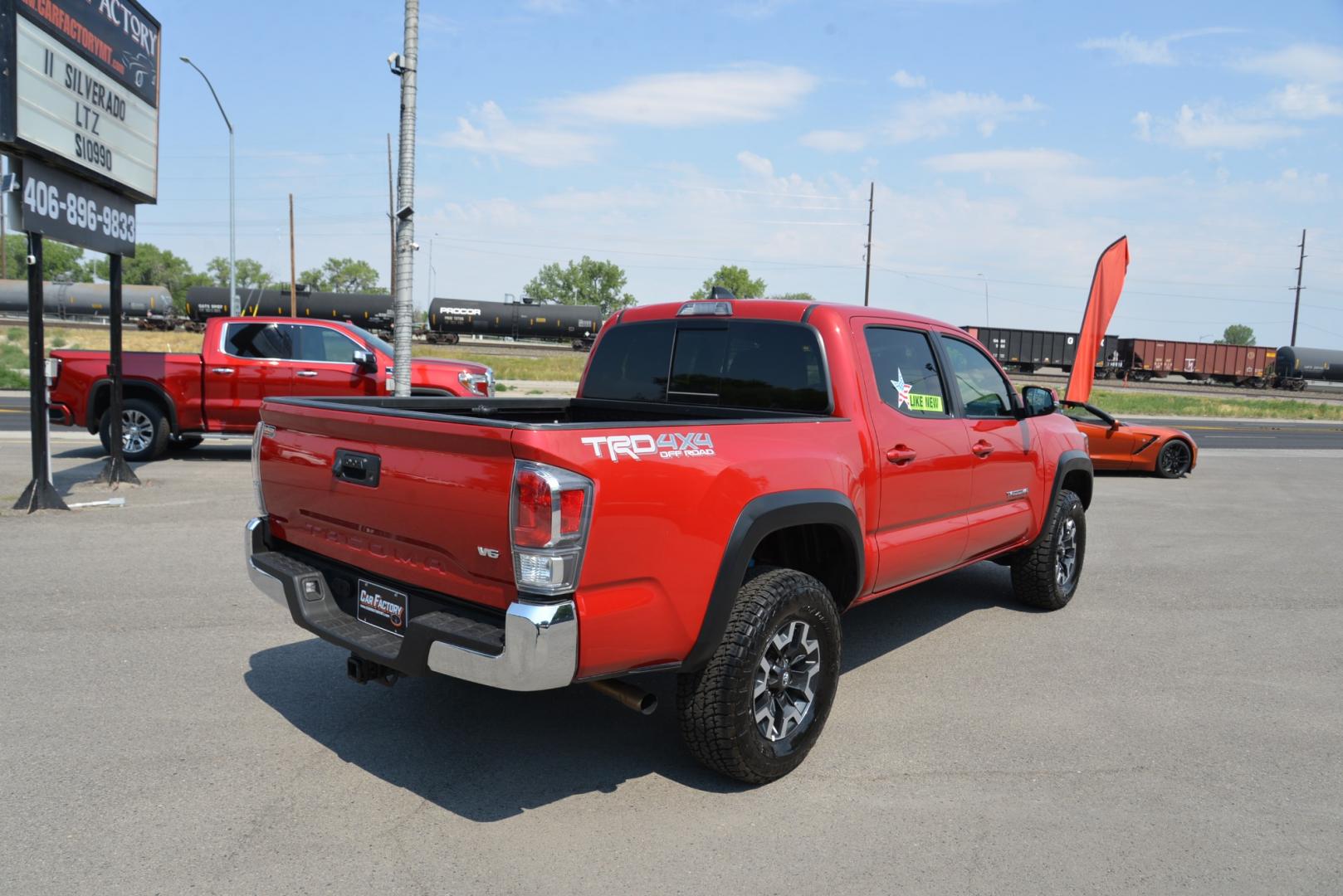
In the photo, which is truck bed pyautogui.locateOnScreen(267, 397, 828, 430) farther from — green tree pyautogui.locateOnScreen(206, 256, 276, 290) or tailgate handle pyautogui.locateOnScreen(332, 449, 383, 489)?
green tree pyautogui.locateOnScreen(206, 256, 276, 290)

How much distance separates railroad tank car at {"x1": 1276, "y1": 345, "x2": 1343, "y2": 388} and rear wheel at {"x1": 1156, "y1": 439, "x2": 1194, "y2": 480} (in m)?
59.4

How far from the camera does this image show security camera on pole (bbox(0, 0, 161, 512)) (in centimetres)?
828

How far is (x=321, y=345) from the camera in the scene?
12.9 m

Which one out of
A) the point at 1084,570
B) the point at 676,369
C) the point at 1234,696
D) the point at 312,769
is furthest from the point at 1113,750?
the point at 1084,570

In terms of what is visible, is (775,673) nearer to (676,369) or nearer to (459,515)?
(459,515)

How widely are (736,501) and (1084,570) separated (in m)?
5.60

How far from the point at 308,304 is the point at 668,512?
184 feet

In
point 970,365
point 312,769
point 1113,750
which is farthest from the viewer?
point 970,365

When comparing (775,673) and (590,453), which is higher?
(590,453)

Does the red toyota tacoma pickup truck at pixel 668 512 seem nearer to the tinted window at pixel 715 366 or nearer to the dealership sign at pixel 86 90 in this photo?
the tinted window at pixel 715 366

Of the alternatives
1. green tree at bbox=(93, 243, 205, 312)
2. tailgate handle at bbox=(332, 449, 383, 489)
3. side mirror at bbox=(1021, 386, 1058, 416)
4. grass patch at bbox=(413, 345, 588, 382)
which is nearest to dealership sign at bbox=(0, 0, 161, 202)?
tailgate handle at bbox=(332, 449, 383, 489)

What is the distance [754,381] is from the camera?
485 cm

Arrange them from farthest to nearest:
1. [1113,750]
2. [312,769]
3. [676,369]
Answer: [676,369] → [1113,750] → [312,769]

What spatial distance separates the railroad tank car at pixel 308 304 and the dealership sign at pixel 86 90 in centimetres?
4474
